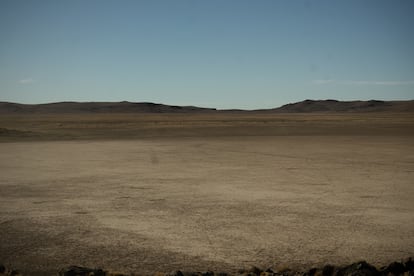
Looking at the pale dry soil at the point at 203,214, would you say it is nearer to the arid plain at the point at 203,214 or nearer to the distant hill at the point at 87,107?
the arid plain at the point at 203,214

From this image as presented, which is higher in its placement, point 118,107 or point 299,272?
point 118,107

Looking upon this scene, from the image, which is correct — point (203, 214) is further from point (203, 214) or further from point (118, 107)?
point (118, 107)

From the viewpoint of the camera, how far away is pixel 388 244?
6.65 meters

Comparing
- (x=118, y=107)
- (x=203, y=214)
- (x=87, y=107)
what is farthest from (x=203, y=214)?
(x=87, y=107)

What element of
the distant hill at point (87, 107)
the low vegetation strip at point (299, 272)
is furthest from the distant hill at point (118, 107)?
the low vegetation strip at point (299, 272)

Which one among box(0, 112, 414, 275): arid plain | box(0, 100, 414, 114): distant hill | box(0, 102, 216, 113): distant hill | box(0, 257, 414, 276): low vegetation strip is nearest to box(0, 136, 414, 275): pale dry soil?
box(0, 112, 414, 275): arid plain

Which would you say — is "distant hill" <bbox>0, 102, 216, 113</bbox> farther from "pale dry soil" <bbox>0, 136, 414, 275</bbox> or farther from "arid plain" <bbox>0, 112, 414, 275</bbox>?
"pale dry soil" <bbox>0, 136, 414, 275</bbox>

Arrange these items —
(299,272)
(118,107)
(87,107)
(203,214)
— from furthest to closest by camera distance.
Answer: (118,107), (87,107), (203,214), (299,272)

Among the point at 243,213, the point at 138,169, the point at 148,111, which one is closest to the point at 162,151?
the point at 138,169

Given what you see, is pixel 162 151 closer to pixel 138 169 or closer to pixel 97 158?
pixel 97 158

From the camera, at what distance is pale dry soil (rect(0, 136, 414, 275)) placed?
246 inches

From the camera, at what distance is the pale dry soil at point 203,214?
6.25 meters

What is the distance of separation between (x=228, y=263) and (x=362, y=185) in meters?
6.51

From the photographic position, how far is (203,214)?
27.9 ft
